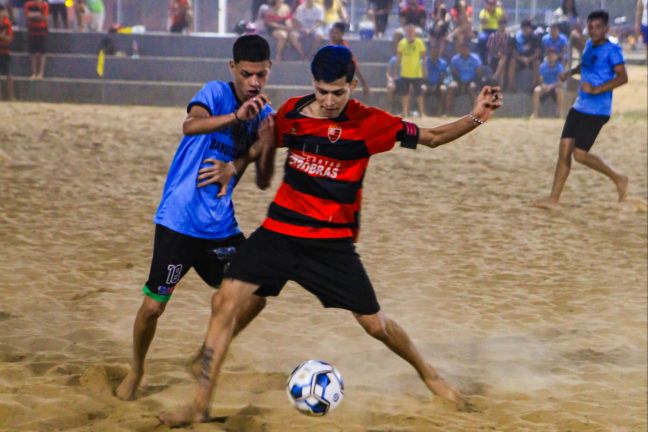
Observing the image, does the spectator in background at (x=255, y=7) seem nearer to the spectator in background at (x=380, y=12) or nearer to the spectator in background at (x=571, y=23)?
the spectator in background at (x=380, y=12)

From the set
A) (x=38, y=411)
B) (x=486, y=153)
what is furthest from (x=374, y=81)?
(x=38, y=411)

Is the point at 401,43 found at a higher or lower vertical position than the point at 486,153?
higher

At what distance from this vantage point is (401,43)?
20062 mm

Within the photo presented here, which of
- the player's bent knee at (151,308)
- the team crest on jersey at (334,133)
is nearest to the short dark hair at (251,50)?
the team crest on jersey at (334,133)

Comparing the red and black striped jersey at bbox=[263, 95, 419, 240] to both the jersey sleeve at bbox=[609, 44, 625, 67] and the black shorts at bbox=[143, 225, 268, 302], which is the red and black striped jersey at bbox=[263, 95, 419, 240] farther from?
the jersey sleeve at bbox=[609, 44, 625, 67]

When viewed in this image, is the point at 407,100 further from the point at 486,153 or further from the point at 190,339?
the point at 190,339

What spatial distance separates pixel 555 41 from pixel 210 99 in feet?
55.2

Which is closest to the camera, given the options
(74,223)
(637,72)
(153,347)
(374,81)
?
(153,347)

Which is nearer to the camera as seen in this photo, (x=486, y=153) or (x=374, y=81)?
(x=486, y=153)

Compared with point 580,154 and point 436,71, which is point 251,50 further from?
point 436,71

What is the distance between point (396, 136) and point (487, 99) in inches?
17.3

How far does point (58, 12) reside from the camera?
22859 millimetres

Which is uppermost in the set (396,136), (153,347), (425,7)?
(425,7)

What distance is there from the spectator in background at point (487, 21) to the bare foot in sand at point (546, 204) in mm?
10664
